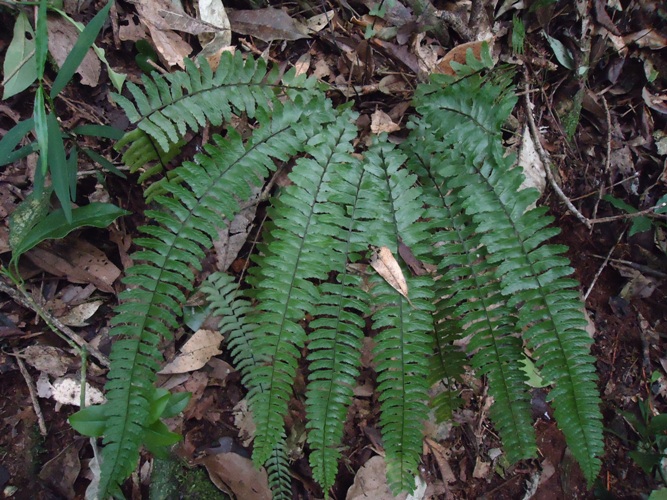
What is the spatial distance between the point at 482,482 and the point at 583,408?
4.23 ft

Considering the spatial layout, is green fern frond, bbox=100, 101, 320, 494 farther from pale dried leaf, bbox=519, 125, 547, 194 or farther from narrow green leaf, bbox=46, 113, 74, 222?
pale dried leaf, bbox=519, 125, 547, 194

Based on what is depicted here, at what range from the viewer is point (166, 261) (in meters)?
2.14

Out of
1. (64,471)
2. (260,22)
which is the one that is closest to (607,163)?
(260,22)

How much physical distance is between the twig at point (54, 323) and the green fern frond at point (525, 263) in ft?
6.85

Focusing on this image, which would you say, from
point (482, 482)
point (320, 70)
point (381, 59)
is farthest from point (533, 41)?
point (482, 482)

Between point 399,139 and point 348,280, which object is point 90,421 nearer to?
point 348,280

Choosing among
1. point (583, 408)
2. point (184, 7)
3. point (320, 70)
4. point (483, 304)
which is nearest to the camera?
point (583, 408)

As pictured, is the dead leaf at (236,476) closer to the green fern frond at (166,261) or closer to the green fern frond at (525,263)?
the green fern frond at (166,261)

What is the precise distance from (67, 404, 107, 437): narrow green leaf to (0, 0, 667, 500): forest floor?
52cm

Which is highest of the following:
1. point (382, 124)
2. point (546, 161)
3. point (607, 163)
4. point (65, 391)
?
point (382, 124)

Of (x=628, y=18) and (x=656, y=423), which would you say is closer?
(x=656, y=423)

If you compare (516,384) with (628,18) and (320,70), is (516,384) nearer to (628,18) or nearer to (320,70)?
(320,70)

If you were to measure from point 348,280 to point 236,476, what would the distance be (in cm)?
129

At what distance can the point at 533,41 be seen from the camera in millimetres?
3562
